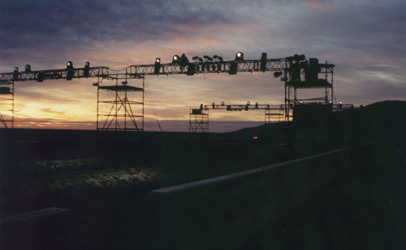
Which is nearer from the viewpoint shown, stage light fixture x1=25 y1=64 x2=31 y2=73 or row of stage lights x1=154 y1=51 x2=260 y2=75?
row of stage lights x1=154 y1=51 x2=260 y2=75

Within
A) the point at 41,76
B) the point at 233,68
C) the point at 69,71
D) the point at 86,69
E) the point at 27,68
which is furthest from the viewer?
the point at 27,68

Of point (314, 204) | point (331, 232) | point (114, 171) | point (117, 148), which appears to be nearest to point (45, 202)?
point (114, 171)

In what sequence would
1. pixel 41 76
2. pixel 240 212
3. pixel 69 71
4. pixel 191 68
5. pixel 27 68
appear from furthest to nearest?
pixel 27 68 → pixel 41 76 → pixel 69 71 → pixel 191 68 → pixel 240 212

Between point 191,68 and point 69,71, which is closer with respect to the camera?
point 191,68

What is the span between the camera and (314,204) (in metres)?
7.96

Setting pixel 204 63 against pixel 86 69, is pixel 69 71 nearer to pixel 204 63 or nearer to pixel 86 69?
pixel 86 69

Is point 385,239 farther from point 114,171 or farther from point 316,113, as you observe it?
point 316,113

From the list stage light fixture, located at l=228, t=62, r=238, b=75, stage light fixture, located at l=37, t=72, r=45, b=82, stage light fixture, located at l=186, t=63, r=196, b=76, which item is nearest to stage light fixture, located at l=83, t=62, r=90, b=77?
stage light fixture, located at l=37, t=72, r=45, b=82

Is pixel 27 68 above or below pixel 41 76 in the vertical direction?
above

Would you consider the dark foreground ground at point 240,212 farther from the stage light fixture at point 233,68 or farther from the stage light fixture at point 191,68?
the stage light fixture at point 191,68

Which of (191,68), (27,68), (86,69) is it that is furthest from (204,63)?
(27,68)

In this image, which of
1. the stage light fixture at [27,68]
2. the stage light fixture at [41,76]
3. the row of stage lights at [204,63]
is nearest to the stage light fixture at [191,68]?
the row of stage lights at [204,63]

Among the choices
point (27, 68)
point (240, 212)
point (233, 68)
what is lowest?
point (240, 212)

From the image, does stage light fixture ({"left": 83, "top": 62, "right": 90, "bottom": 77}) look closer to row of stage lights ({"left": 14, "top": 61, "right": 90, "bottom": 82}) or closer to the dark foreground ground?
row of stage lights ({"left": 14, "top": 61, "right": 90, "bottom": 82})
